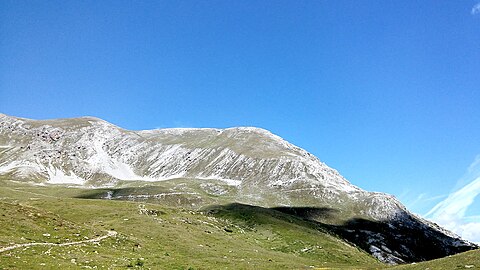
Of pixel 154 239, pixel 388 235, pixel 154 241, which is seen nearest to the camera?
pixel 154 241

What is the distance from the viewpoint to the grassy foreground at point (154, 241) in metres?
39.7

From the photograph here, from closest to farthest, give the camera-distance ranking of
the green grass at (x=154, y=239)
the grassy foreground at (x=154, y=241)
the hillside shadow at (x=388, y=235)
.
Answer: the grassy foreground at (x=154, y=241) < the green grass at (x=154, y=239) < the hillside shadow at (x=388, y=235)

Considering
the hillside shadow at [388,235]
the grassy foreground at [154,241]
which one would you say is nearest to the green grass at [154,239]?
the grassy foreground at [154,241]

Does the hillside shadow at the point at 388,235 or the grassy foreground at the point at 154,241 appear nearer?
the grassy foreground at the point at 154,241

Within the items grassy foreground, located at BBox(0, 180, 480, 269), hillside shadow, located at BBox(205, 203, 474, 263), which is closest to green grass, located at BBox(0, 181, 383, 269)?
grassy foreground, located at BBox(0, 180, 480, 269)

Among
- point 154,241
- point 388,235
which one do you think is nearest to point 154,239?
point 154,241

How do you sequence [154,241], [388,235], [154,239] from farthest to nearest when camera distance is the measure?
1. [388,235]
2. [154,239]
3. [154,241]

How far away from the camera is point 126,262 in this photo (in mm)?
40969

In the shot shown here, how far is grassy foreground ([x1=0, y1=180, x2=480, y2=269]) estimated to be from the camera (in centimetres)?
3966

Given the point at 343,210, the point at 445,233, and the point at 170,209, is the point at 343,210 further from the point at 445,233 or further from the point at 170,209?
the point at 170,209

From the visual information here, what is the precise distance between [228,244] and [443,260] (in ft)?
134

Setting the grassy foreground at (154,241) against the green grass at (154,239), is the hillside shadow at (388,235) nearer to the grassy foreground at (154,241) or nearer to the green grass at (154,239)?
the green grass at (154,239)

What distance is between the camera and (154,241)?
6141 cm

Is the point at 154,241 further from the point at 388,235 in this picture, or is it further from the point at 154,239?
the point at 388,235
